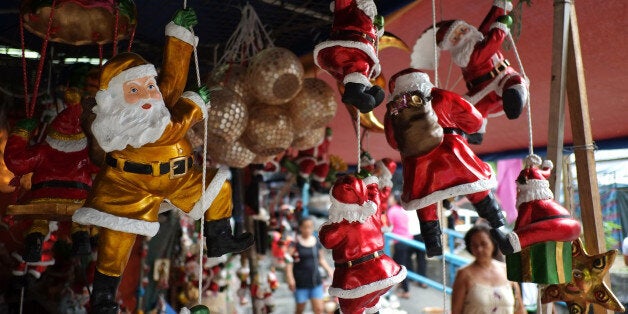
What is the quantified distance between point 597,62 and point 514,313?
Result: 112 cm

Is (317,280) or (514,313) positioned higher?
(514,313)

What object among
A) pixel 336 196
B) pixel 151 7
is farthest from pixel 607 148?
pixel 151 7

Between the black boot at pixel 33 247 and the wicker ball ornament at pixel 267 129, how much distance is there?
90 centimetres

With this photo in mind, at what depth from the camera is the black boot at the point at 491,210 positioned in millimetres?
1005

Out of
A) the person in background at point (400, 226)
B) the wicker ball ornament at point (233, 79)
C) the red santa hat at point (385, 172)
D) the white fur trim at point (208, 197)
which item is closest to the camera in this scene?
the white fur trim at point (208, 197)

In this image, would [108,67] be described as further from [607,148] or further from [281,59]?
[607,148]

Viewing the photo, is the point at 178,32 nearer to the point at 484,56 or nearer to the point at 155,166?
the point at 155,166

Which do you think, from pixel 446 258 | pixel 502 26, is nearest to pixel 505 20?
pixel 502 26

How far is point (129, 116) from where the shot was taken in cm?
91

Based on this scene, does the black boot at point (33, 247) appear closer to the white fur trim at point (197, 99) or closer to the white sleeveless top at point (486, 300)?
the white fur trim at point (197, 99)

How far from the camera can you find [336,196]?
3.52 ft

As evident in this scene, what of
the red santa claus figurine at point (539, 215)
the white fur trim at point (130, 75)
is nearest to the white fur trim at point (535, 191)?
the red santa claus figurine at point (539, 215)

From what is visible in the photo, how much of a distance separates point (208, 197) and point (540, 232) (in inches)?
26.4

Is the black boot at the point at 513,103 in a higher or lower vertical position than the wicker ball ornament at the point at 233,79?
lower
